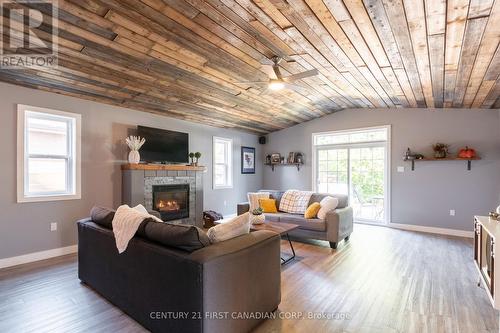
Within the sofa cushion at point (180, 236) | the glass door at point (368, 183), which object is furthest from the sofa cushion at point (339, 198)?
the sofa cushion at point (180, 236)

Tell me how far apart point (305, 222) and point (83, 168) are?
143 inches

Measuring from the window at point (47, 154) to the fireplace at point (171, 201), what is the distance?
1.27 meters

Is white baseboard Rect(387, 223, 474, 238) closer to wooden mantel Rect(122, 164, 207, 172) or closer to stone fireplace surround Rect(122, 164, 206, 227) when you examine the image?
stone fireplace surround Rect(122, 164, 206, 227)

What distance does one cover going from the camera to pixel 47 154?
3869mm

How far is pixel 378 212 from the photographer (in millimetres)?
6168

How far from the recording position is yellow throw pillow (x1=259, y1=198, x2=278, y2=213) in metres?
5.21

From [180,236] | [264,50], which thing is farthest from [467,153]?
[180,236]

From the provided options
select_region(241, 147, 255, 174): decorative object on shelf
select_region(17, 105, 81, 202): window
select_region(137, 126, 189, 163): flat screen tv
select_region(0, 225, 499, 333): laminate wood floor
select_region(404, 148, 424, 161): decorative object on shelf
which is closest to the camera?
select_region(0, 225, 499, 333): laminate wood floor

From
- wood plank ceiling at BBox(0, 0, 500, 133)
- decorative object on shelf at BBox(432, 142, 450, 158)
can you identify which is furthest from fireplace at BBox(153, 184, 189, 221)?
decorative object on shelf at BBox(432, 142, 450, 158)

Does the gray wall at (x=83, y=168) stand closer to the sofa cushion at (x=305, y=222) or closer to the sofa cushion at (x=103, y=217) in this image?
the sofa cushion at (x=103, y=217)

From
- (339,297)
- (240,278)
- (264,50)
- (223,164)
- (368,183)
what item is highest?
(264,50)

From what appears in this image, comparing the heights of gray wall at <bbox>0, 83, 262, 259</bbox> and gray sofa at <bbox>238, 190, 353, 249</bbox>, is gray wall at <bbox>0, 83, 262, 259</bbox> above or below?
above

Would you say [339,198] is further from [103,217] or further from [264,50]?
[103,217]

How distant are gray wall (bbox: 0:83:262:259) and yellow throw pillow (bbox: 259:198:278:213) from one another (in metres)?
2.26
